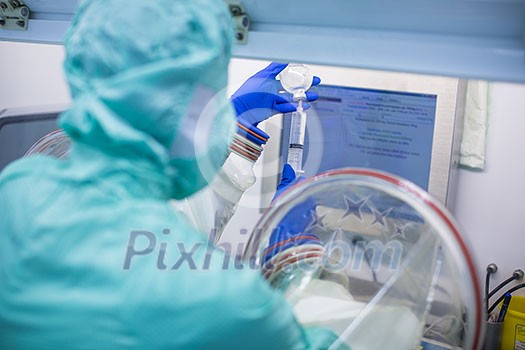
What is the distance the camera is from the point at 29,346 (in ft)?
2.18

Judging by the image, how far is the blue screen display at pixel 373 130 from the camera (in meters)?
2.12

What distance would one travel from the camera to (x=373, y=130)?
2225 millimetres

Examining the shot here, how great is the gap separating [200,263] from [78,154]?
0.77 feet

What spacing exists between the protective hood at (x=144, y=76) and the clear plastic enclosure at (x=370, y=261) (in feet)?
0.78

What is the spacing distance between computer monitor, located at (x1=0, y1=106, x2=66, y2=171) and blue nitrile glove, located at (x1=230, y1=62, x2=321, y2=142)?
101 centimetres

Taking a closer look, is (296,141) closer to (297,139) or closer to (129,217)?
(297,139)

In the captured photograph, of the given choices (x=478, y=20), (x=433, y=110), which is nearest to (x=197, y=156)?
(x=478, y=20)

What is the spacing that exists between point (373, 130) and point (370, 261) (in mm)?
1367

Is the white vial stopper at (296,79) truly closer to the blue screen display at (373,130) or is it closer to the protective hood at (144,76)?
the blue screen display at (373,130)

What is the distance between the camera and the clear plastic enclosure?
75 centimetres

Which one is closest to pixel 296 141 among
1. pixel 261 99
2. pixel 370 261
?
pixel 261 99

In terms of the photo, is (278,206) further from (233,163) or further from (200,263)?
(233,163)

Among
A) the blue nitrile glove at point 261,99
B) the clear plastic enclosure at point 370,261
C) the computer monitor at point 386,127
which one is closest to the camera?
the clear plastic enclosure at point 370,261

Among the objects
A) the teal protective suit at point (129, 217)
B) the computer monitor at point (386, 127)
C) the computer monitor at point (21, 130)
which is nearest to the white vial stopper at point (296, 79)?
the computer monitor at point (386, 127)
